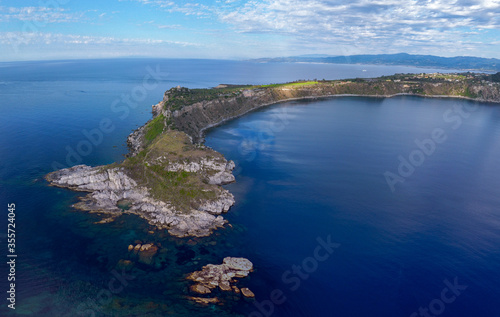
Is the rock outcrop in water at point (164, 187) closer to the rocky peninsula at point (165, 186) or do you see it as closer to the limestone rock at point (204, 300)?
the rocky peninsula at point (165, 186)

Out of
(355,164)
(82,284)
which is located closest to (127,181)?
(82,284)

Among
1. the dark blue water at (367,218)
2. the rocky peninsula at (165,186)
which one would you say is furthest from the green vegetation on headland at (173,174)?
the dark blue water at (367,218)

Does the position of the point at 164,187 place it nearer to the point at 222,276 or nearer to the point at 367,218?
the point at 222,276

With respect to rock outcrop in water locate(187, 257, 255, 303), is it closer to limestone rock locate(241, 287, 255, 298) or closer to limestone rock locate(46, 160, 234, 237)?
limestone rock locate(241, 287, 255, 298)

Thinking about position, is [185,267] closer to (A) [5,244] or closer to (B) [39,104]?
(A) [5,244]

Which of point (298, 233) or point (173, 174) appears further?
point (173, 174)

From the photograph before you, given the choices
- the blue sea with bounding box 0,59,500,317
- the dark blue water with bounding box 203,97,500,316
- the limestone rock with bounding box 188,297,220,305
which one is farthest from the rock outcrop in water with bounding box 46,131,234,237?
the limestone rock with bounding box 188,297,220,305

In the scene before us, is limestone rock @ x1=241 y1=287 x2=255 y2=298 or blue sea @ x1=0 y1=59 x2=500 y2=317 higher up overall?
blue sea @ x1=0 y1=59 x2=500 y2=317

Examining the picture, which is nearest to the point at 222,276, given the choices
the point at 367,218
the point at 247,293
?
the point at 247,293
